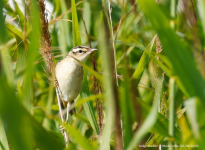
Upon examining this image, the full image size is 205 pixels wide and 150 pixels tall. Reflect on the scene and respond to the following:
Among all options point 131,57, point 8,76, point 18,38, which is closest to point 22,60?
point 18,38

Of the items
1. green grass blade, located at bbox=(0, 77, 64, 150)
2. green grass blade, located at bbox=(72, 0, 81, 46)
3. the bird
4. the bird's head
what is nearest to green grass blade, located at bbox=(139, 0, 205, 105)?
green grass blade, located at bbox=(0, 77, 64, 150)

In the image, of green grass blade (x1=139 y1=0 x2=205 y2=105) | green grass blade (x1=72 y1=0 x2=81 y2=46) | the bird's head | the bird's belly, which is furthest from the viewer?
the bird's belly

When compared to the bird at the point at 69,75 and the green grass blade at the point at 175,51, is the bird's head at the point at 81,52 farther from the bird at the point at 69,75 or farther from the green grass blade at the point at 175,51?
the green grass blade at the point at 175,51

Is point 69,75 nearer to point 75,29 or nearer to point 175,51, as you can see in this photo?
point 75,29

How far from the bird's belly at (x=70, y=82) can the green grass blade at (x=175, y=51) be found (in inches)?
77.9

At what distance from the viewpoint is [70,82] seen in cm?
329

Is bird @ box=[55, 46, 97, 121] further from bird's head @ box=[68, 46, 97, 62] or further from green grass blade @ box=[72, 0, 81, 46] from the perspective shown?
green grass blade @ box=[72, 0, 81, 46]

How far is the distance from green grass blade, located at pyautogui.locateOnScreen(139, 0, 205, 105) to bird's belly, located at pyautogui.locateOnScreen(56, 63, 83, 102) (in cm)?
198

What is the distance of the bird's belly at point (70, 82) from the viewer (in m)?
3.23

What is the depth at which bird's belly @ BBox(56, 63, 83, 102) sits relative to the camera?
10.6 feet

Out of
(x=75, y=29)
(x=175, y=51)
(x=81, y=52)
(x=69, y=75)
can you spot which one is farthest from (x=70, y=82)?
(x=175, y=51)

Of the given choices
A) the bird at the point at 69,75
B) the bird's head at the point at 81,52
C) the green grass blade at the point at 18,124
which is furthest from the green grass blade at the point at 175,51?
the bird at the point at 69,75

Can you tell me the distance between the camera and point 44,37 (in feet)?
6.63

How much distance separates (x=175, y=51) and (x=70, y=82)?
2083 mm
